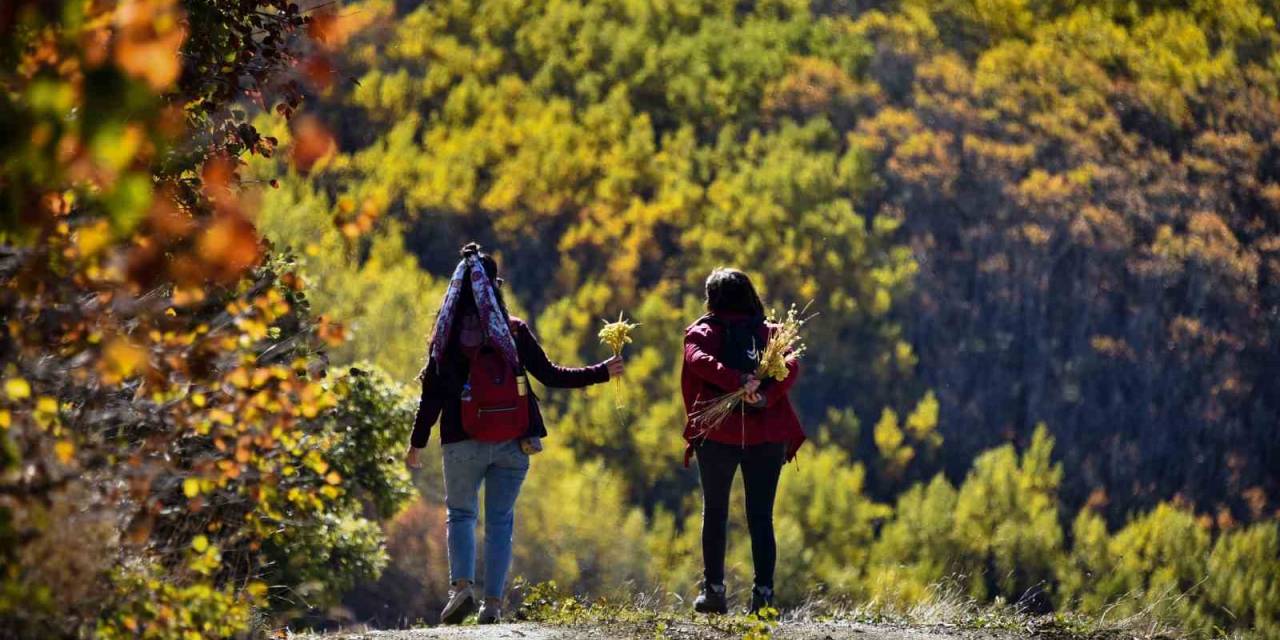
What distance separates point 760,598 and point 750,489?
1.51 feet

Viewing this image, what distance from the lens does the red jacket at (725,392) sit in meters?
7.13

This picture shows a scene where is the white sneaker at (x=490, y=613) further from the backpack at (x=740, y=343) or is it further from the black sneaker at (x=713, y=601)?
the backpack at (x=740, y=343)

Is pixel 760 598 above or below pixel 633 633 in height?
above

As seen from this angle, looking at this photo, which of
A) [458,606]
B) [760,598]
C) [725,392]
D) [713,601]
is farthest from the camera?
[713,601]

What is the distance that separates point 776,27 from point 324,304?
65.0 feet

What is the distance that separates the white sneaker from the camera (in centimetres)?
699

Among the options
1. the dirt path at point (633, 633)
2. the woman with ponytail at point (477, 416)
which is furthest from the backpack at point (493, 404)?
the dirt path at point (633, 633)

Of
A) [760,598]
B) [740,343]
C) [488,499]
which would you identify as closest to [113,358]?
[488,499]

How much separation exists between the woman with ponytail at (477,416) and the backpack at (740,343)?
1.83ft

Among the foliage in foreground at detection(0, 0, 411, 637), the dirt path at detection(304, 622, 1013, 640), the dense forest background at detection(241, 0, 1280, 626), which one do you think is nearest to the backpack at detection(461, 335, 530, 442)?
the dirt path at detection(304, 622, 1013, 640)

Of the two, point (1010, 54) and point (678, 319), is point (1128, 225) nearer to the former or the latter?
point (1010, 54)

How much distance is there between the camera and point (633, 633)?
6617 mm

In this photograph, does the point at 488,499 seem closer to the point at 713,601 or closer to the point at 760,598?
the point at 713,601

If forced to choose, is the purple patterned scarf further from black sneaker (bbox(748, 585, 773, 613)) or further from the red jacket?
black sneaker (bbox(748, 585, 773, 613))
